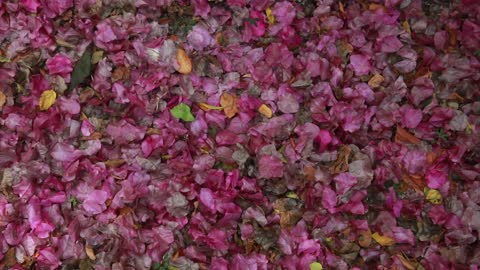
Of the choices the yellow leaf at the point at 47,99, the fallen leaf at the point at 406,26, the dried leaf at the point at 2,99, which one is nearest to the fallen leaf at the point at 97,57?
the yellow leaf at the point at 47,99

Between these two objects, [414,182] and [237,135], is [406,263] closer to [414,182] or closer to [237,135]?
[414,182]

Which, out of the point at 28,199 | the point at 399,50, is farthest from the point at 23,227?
the point at 399,50

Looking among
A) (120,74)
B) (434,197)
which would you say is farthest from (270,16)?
(434,197)

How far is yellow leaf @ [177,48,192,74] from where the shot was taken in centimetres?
161

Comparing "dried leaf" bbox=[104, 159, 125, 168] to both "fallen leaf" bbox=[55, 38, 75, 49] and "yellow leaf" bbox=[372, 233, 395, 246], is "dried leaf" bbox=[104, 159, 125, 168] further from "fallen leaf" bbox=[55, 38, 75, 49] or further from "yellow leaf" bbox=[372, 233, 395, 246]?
"yellow leaf" bbox=[372, 233, 395, 246]

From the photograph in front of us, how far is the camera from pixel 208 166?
1.53m

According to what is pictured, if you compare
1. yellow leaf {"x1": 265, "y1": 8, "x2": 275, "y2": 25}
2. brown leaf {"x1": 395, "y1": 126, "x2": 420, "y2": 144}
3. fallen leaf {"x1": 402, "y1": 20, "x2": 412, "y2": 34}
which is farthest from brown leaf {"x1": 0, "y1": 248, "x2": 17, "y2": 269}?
fallen leaf {"x1": 402, "y1": 20, "x2": 412, "y2": 34}

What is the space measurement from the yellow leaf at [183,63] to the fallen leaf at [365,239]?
628 millimetres

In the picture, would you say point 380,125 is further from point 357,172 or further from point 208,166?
point 208,166

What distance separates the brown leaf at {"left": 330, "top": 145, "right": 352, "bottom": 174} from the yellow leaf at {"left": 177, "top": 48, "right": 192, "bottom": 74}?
46 cm

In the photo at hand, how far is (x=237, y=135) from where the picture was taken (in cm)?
157

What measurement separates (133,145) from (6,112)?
1.12 ft

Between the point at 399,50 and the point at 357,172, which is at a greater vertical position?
the point at 399,50

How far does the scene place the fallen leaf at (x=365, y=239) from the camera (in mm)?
1498
